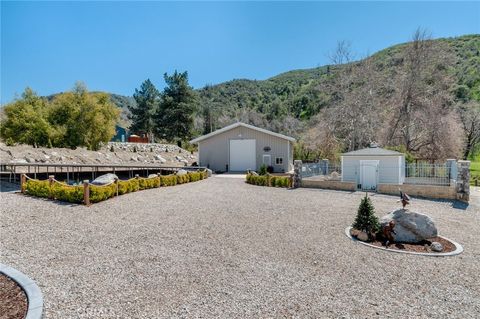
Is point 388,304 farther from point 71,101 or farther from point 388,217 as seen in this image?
point 71,101

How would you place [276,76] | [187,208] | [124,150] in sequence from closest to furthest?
[187,208] → [124,150] → [276,76]

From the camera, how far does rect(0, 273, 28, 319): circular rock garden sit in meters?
3.57

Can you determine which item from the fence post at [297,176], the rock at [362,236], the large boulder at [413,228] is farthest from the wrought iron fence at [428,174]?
the rock at [362,236]

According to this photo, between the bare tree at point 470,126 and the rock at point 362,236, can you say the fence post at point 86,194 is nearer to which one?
the rock at point 362,236

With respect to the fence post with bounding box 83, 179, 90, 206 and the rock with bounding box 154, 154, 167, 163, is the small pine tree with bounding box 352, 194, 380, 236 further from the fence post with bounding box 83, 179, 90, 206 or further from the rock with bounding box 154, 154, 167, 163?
the rock with bounding box 154, 154, 167, 163

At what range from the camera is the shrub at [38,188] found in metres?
11.2

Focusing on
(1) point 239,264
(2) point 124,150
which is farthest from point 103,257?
(2) point 124,150

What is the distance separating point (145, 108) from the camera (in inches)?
1925

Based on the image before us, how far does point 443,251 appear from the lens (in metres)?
6.28

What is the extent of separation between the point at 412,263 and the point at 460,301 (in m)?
1.44

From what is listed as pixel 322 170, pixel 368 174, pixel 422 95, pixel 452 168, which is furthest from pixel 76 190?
pixel 422 95

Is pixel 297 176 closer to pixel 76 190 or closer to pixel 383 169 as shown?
pixel 383 169

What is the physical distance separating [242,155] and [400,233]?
61.3 feet

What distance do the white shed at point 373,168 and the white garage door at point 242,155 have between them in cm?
1021
